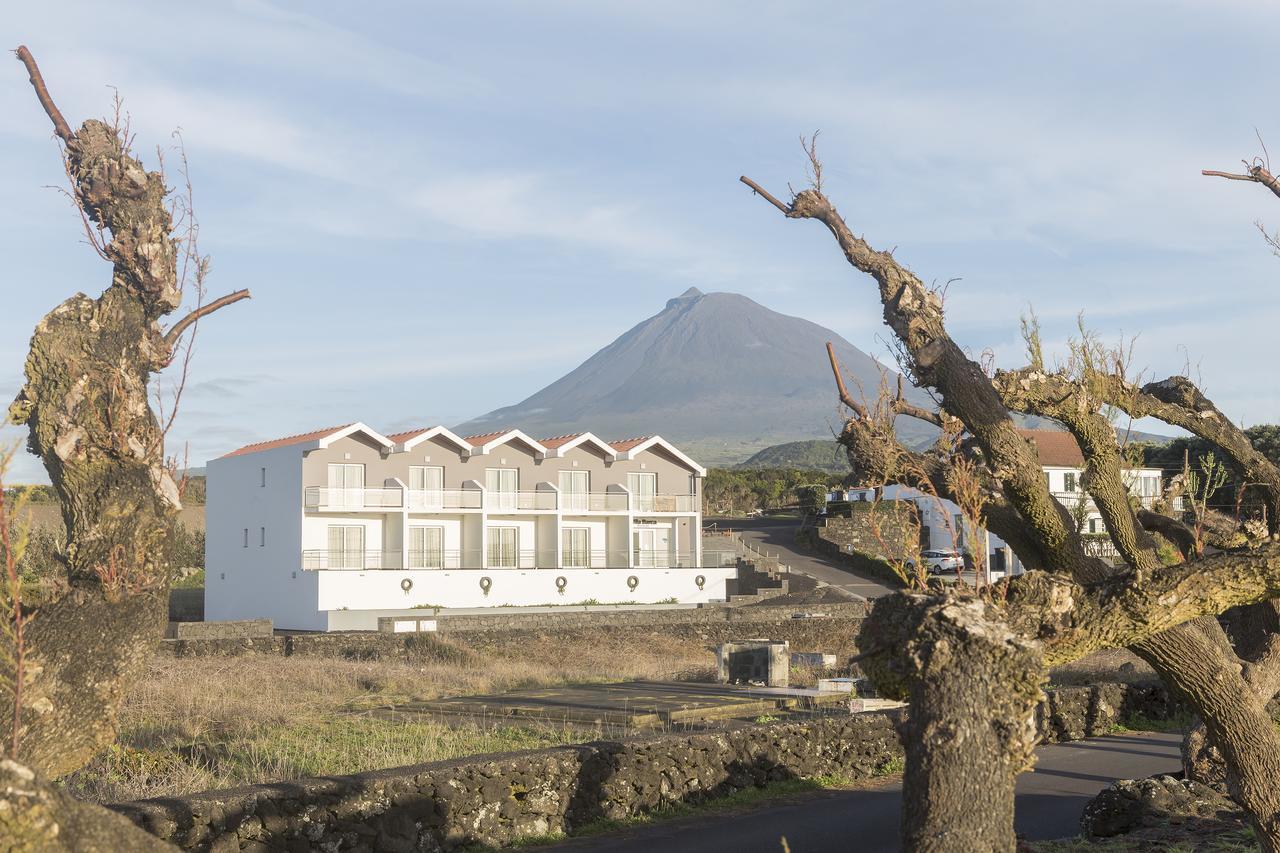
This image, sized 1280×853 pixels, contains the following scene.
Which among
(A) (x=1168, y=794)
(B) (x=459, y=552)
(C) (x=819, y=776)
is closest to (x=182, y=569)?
(B) (x=459, y=552)

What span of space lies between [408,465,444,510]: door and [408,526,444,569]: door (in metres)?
1.27

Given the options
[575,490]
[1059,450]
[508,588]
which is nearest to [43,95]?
[508,588]

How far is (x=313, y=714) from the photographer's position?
1859 centimetres

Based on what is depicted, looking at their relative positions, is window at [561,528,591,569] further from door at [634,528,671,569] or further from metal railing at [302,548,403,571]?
metal railing at [302,548,403,571]

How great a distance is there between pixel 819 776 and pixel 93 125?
1032 centimetres

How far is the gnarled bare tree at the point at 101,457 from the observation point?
5.67m

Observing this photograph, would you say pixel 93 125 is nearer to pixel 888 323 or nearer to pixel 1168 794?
pixel 888 323

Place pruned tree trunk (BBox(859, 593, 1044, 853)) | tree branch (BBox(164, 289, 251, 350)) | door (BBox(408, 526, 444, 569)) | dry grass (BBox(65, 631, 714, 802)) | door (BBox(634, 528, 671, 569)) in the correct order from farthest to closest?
door (BBox(634, 528, 671, 569))
door (BBox(408, 526, 444, 569))
dry grass (BBox(65, 631, 714, 802))
tree branch (BBox(164, 289, 251, 350))
pruned tree trunk (BBox(859, 593, 1044, 853))

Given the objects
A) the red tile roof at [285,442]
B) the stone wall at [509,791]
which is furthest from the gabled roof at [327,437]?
the stone wall at [509,791]

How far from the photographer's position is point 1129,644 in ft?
23.3

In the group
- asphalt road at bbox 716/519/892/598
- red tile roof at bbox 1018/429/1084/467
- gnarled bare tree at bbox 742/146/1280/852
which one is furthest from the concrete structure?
gnarled bare tree at bbox 742/146/1280/852

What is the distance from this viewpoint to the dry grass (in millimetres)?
13062

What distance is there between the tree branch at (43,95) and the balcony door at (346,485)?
3861cm

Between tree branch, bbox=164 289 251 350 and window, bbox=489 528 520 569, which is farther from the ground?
tree branch, bbox=164 289 251 350
